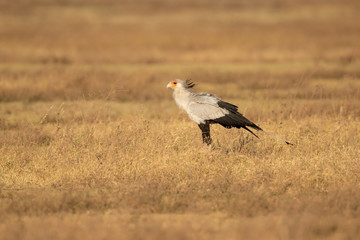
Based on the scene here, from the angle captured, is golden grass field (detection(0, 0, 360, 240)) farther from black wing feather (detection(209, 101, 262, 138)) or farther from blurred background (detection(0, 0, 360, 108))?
black wing feather (detection(209, 101, 262, 138))

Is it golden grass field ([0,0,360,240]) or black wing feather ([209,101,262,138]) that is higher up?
black wing feather ([209,101,262,138])

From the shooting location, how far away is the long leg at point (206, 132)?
6879 mm

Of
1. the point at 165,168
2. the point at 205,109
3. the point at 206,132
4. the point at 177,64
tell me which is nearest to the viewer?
the point at 165,168

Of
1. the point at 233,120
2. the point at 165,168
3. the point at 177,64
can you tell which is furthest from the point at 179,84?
the point at 177,64

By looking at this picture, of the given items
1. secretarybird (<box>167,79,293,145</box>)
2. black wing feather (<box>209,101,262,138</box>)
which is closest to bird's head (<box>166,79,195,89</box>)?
secretarybird (<box>167,79,293,145</box>)

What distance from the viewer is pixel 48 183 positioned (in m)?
6.00

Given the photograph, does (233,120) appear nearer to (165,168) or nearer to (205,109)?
(205,109)

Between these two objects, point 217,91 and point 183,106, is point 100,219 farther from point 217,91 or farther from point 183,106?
point 217,91

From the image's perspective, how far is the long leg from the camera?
6879mm

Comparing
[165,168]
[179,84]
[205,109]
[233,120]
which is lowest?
[165,168]

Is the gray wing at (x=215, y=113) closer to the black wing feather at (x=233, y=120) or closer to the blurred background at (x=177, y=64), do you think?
the black wing feather at (x=233, y=120)

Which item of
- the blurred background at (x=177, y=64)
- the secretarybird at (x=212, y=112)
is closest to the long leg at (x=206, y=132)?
the secretarybird at (x=212, y=112)

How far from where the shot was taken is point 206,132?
22.8 ft

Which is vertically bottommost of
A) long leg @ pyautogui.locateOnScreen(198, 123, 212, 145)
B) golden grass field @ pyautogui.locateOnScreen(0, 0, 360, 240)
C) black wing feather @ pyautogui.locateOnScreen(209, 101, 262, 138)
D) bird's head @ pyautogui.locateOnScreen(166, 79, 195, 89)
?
golden grass field @ pyautogui.locateOnScreen(0, 0, 360, 240)
